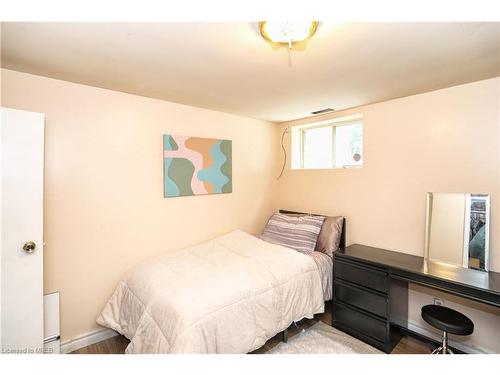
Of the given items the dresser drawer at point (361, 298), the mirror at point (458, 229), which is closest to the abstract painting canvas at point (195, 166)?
the dresser drawer at point (361, 298)

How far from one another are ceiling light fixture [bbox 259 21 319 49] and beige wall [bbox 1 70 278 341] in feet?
5.18

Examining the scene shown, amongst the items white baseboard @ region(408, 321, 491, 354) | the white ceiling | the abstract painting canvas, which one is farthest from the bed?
the white ceiling

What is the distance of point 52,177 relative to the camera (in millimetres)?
1888

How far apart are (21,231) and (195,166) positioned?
153 centimetres

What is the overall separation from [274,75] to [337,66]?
45 cm

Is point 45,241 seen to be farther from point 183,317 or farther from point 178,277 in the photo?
point 183,317

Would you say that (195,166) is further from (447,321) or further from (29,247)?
(447,321)

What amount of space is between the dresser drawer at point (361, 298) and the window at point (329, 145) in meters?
1.37

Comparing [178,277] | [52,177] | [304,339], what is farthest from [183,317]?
[52,177]

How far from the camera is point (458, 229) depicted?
191 cm

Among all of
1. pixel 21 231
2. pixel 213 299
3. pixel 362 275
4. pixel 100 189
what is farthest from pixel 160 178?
pixel 362 275

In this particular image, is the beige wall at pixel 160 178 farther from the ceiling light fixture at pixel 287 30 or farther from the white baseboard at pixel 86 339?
the ceiling light fixture at pixel 287 30

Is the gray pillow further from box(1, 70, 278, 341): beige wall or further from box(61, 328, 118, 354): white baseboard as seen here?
box(61, 328, 118, 354): white baseboard

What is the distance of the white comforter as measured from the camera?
152 cm
